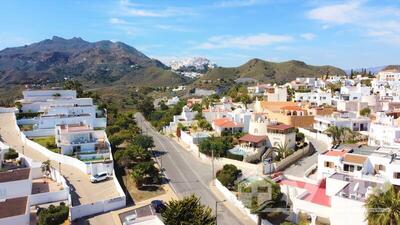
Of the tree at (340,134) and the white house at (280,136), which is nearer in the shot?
the white house at (280,136)

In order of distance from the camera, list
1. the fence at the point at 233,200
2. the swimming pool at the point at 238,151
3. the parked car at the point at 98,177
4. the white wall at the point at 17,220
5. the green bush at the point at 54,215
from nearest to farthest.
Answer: the white wall at the point at 17,220 → the green bush at the point at 54,215 → the fence at the point at 233,200 → the parked car at the point at 98,177 → the swimming pool at the point at 238,151

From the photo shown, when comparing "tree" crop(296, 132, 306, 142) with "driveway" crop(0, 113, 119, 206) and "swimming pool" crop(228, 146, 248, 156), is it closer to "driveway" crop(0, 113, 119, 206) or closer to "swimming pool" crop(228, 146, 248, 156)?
"swimming pool" crop(228, 146, 248, 156)

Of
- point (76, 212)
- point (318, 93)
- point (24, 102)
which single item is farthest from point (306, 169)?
point (24, 102)

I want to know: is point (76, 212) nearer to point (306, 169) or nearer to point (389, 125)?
point (306, 169)

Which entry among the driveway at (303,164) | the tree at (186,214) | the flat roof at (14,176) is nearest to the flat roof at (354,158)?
the driveway at (303,164)

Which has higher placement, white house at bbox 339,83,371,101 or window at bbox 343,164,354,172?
white house at bbox 339,83,371,101

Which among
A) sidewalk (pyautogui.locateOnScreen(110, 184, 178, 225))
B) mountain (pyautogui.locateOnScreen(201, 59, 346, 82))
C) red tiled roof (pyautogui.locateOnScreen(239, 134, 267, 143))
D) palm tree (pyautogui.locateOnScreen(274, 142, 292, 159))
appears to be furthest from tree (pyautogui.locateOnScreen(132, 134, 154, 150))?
mountain (pyautogui.locateOnScreen(201, 59, 346, 82))

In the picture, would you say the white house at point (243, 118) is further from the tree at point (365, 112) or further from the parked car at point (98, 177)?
the parked car at point (98, 177)

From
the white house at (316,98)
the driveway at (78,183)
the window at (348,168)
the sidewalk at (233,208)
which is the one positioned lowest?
the sidewalk at (233,208)
